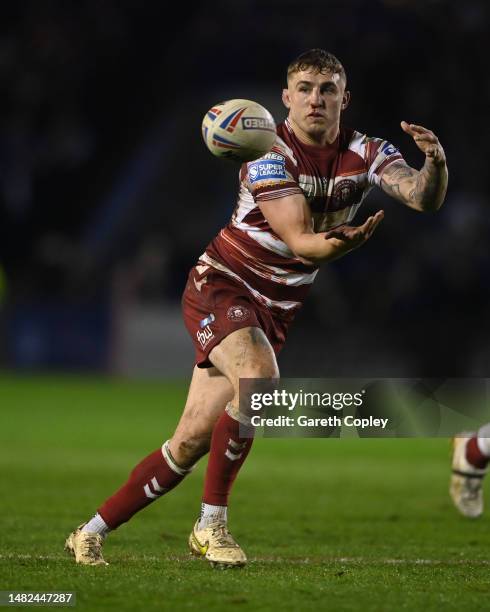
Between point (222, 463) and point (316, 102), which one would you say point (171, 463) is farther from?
point (316, 102)

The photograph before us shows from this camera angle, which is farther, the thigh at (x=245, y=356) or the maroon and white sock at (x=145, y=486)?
the maroon and white sock at (x=145, y=486)

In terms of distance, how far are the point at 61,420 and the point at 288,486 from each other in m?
5.11

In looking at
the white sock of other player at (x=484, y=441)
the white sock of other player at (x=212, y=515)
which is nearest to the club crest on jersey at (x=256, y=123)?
the white sock of other player at (x=212, y=515)

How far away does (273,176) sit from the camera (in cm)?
534

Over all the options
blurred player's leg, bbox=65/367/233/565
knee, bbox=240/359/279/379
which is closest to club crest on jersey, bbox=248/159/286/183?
knee, bbox=240/359/279/379

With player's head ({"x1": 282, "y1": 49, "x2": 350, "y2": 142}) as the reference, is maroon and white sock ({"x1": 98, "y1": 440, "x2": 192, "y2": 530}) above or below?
below

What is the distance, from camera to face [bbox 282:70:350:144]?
5504mm

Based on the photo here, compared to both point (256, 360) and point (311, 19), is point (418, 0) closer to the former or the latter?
point (311, 19)

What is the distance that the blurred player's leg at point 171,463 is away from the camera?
5539 mm

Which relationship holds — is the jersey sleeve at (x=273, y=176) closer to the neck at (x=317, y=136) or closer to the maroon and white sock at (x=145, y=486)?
the neck at (x=317, y=136)

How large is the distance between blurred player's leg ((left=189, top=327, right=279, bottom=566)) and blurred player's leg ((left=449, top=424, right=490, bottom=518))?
2646 mm

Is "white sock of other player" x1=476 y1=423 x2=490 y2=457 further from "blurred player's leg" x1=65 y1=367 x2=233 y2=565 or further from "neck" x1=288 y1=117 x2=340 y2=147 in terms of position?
"neck" x1=288 y1=117 x2=340 y2=147

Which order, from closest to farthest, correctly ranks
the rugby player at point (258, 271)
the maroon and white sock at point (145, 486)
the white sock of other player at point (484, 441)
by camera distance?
the rugby player at point (258, 271)
the maroon and white sock at point (145, 486)
the white sock of other player at point (484, 441)

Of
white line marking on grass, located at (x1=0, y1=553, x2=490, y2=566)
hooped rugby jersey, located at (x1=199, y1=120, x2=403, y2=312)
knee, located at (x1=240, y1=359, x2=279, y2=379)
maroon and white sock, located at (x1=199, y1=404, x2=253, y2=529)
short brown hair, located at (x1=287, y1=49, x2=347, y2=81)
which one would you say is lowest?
white line marking on grass, located at (x1=0, y1=553, x2=490, y2=566)
